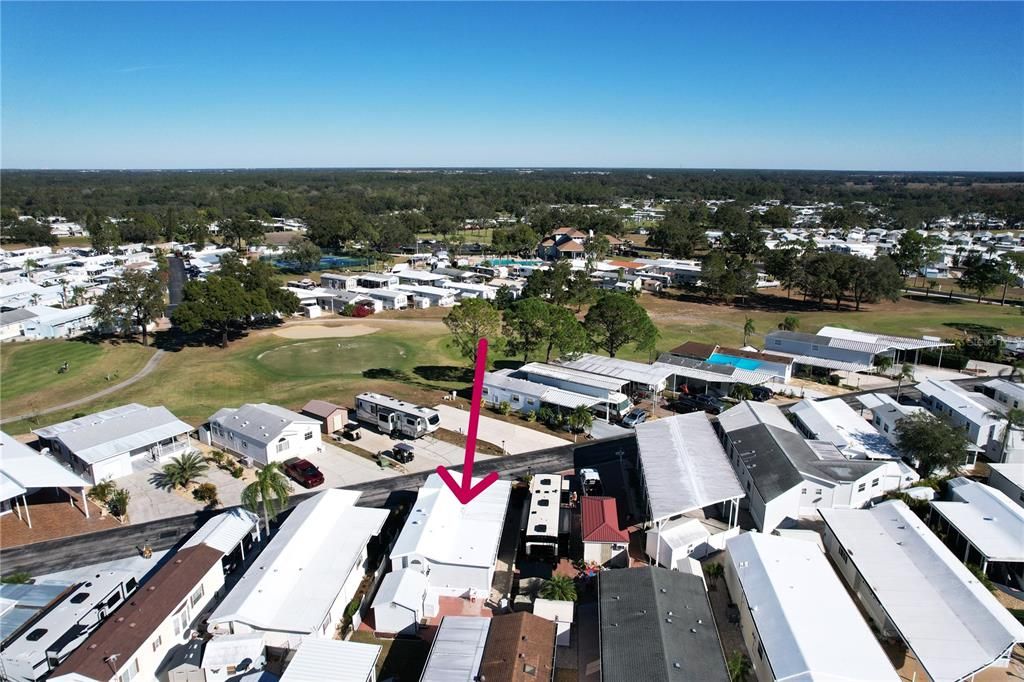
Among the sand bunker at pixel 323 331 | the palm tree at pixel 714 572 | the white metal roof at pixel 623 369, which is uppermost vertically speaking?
the white metal roof at pixel 623 369

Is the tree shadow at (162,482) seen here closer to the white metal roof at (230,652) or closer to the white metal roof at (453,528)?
the white metal roof at (453,528)

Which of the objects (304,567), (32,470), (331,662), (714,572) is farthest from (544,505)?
(32,470)

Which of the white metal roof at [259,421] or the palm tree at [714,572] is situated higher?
the white metal roof at [259,421]

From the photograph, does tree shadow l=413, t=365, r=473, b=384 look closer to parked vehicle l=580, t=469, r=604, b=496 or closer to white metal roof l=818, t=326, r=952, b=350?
parked vehicle l=580, t=469, r=604, b=496

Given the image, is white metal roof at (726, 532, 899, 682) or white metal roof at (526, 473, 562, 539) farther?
white metal roof at (526, 473, 562, 539)

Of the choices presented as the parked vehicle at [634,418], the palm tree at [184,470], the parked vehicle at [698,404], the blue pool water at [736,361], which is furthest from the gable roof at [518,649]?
the blue pool water at [736,361]

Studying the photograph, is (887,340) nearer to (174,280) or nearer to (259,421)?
(259,421)

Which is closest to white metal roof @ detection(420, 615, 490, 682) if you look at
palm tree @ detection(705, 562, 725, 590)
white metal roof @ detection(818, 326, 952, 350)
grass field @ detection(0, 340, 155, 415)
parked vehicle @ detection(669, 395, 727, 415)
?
palm tree @ detection(705, 562, 725, 590)
